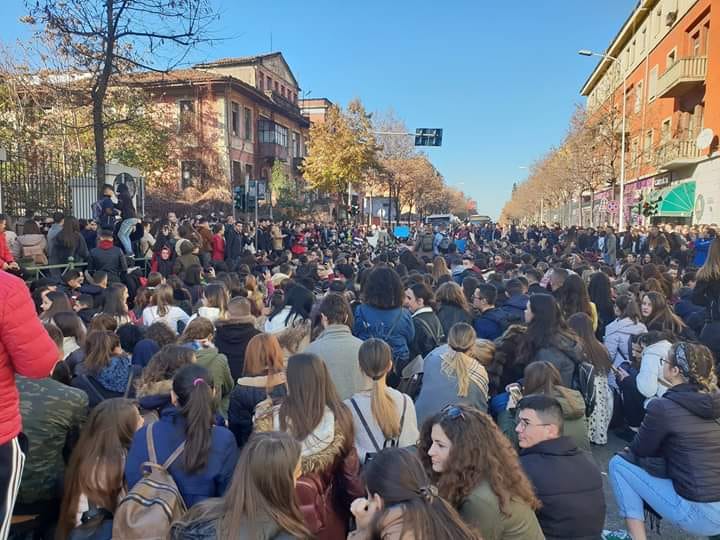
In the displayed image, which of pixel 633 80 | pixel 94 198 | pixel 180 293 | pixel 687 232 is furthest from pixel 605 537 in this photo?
pixel 633 80

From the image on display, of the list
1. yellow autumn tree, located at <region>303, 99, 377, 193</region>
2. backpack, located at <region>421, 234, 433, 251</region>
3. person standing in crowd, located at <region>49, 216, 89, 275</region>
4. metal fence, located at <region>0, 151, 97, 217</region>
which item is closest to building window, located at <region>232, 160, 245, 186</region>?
yellow autumn tree, located at <region>303, 99, 377, 193</region>

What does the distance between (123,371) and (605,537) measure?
3482 mm

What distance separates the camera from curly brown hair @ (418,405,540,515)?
8.07 feet

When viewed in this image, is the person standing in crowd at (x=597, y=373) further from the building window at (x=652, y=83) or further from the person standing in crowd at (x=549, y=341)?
the building window at (x=652, y=83)

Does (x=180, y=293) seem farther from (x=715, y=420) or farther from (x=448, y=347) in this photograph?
(x=715, y=420)

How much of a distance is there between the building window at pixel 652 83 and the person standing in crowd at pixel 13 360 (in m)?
36.9

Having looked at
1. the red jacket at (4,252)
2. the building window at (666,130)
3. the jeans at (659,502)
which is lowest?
the jeans at (659,502)

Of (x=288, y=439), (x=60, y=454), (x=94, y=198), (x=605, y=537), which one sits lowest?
(x=605, y=537)

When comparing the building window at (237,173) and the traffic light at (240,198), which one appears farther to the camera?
the building window at (237,173)

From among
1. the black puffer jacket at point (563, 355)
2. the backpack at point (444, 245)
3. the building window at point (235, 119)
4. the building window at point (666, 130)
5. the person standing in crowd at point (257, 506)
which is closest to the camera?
the person standing in crowd at point (257, 506)

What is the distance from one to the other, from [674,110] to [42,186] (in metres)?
29.6

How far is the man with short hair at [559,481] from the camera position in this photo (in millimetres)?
2844

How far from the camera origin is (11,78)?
78.8ft

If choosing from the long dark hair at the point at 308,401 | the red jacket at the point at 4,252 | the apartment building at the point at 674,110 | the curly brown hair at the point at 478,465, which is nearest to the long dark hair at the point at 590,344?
the curly brown hair at the point at 478,465
